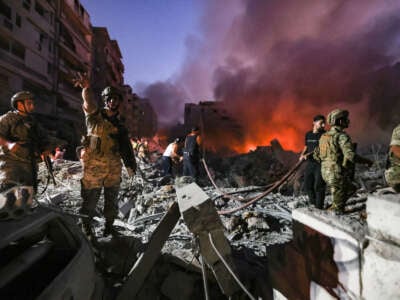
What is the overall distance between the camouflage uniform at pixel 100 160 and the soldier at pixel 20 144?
104cm

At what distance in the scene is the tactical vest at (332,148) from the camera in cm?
325

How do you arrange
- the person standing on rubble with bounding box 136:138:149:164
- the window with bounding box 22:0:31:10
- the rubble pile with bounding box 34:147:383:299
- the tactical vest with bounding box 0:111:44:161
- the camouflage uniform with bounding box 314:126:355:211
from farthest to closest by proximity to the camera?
the window with bounding box 22:0:31:10 → the person standing on rubble with bounding box 136:138:149:164 → the camouflage uniform with bounding box 314:126:355:211 → the tactical vest with bounding box 0:111:44:161 → the rubble pile with bounding box 34:147:383:299

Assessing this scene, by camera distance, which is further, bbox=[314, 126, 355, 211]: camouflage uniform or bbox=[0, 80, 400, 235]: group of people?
bbox=[314, 126, 355, 211]: camouflage uniform

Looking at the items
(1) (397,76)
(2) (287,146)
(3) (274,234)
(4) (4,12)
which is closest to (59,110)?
(4) (4,12)

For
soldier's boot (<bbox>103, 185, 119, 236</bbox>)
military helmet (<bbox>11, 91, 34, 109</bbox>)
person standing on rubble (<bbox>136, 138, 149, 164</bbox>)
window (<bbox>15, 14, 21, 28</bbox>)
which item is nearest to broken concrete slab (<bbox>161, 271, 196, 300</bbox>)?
soldier's boot (<bbox>103, 185, 119, 236</bbox>)

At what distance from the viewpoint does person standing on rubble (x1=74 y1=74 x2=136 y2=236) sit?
288 cm

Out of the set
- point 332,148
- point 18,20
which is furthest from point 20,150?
point 18,20

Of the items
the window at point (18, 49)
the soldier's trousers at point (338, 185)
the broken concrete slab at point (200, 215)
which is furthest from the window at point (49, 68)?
the soldier's trousers at point (338, 185)

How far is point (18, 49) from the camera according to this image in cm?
1714

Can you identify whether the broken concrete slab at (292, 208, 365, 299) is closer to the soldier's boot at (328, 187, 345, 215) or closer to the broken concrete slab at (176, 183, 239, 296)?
the broken concrete slab at (176, 183, 239, 296)

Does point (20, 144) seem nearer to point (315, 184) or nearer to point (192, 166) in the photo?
point (192, 166)

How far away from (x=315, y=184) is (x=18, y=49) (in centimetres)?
2504

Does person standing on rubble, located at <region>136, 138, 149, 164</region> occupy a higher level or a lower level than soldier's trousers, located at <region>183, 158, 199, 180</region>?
higher

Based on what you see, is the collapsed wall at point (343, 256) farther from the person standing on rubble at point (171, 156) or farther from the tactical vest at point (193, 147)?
the person standing on rubble at point (171, 156)
